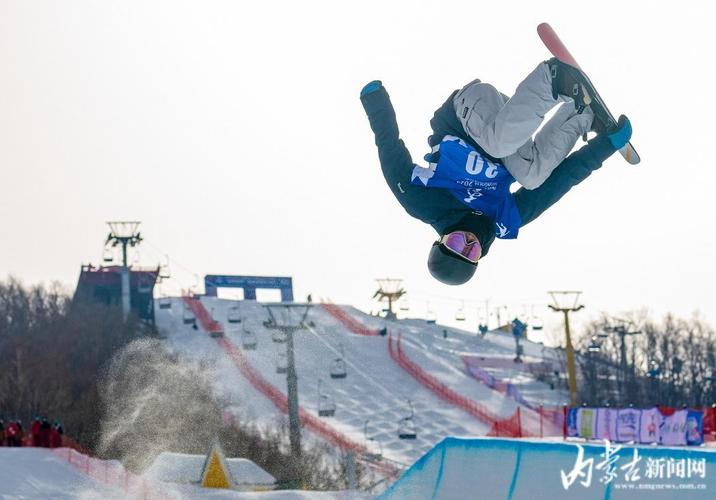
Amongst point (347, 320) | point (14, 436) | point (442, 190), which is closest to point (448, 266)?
point (442, 190)

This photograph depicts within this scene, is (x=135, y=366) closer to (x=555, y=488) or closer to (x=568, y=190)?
(x=555, y=488)

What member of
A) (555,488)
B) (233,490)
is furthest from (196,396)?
(555,488)

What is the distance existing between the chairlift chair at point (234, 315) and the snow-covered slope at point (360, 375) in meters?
0.14

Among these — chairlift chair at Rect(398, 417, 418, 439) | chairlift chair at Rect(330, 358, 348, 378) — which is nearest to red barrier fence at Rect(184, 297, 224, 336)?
chairlift chair at Rect(330, 358, 348, 378)

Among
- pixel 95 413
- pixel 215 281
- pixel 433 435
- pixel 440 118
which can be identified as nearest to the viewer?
pixel 440 118

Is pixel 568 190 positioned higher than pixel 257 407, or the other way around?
pixel 568 190

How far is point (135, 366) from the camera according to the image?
116 feet

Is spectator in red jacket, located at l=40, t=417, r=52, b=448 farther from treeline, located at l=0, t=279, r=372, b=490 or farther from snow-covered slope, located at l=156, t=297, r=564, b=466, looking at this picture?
snow-covered slope, located at l=156, t=297, r=564, b=466

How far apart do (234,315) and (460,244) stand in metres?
52.0

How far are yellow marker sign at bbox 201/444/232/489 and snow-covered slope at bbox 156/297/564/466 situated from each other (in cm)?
999

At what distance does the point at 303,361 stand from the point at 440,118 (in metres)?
44.7

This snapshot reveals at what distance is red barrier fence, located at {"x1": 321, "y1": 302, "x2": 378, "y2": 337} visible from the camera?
193ft

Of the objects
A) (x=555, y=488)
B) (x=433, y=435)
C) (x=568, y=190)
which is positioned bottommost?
(x=433, y=435)

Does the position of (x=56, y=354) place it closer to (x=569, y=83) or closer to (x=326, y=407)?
(x=326, y=407)
